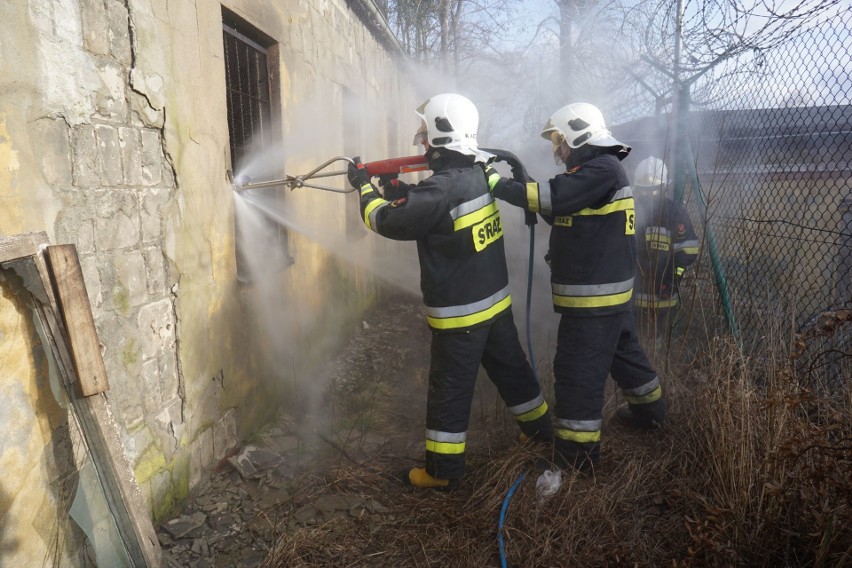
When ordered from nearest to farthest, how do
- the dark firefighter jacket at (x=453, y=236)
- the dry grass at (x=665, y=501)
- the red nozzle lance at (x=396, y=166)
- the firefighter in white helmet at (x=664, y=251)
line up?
the dry grass at (x=665, y=501) < the dark firefighter jacket at (x=453, y=236) < the red nozzle lance at (x=396, y=166) < the firefighter in white helmet at (x=664, y=251)

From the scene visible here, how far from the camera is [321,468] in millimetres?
3400

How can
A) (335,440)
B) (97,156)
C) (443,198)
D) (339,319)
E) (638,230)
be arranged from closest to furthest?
(97,156), (443,198), (335,440), (638,230), (339,319)

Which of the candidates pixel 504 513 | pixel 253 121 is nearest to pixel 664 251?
pixel 504 513

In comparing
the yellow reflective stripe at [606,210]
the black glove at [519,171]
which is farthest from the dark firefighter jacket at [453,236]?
the yellow reflective stripe at [606,210]

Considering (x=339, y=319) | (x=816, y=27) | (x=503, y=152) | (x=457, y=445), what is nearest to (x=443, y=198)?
(x=503, y=152)

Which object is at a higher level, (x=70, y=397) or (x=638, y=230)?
(x=638, y=230)

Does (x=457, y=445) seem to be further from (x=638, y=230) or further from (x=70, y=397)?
(x=638, y=230)

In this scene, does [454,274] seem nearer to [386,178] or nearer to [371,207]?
[371,207]

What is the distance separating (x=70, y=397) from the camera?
6.77ft

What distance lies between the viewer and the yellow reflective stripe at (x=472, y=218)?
9.85 feet

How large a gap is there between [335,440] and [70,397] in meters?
1.97

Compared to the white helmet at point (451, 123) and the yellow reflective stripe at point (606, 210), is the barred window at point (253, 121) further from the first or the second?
the yellow reflective stripe at point (606, 210)

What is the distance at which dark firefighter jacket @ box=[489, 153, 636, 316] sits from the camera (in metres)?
3.05

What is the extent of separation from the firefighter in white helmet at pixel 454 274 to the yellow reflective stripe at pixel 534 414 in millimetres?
426
